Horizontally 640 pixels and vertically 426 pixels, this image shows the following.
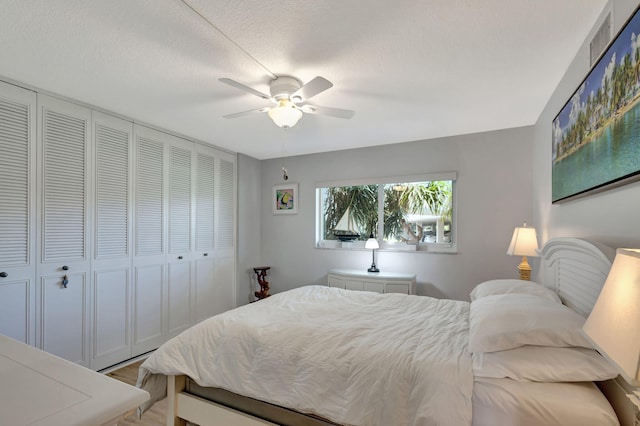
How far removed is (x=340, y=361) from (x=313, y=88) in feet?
5.36

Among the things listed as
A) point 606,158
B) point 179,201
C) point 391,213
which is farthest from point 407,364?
point 179,201

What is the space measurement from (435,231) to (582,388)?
2.68m

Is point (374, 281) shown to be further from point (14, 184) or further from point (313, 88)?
point (14, 184)

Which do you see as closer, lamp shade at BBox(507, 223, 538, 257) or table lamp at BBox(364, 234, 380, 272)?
lamp shade at BBox(507, 223, 538, 257)

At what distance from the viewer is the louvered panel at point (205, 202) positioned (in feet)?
13.0

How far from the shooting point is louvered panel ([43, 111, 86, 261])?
2.58 meters

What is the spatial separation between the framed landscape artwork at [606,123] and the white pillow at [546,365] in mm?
762

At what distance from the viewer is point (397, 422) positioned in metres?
1.41

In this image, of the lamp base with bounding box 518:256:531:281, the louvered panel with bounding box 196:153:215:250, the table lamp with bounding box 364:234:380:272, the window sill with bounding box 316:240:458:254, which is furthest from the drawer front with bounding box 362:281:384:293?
the louvered panel with bounding box 196:153:215:250

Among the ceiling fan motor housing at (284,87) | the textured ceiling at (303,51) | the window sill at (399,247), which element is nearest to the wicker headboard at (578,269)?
the textured ceiling at (303,51)

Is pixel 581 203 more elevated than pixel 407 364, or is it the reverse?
pixel 581 203

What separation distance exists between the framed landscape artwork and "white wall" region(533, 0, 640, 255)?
0.07 meters

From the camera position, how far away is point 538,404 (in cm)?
126

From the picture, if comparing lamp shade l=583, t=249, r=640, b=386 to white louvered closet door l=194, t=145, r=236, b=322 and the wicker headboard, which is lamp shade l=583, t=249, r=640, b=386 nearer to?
the wicker headboard
